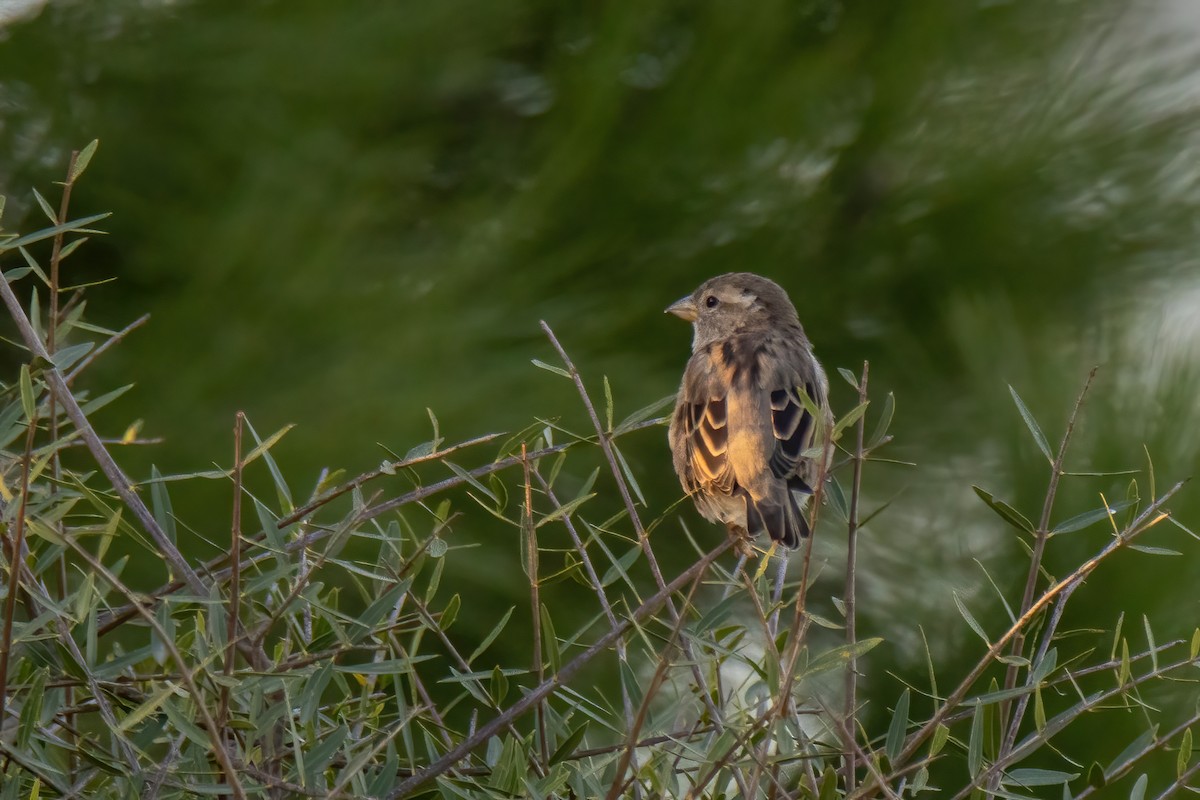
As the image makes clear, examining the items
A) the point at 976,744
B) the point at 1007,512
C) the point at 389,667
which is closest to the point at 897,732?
the point at 976,744

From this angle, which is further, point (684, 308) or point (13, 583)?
point (684, 308)

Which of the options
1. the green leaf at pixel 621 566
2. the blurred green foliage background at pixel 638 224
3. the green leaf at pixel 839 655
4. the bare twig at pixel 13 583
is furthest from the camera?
the blurred green foliage background at pixel 638 224

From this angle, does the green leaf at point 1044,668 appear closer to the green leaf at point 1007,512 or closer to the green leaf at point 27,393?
the green leaf at point 1007,512

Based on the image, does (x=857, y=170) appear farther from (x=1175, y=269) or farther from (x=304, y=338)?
(x=304, y=338)

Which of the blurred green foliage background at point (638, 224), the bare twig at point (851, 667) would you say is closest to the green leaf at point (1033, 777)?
the bare twig at point (851, 667)

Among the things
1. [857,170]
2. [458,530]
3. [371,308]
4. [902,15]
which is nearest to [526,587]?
[458,530]

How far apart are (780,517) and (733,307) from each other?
38 cm

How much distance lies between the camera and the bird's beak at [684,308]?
1.83 metres

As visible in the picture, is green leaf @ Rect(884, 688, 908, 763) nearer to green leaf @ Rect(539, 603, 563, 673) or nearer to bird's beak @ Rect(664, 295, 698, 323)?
green leaf @ Rect(539, 603, 563, 673)

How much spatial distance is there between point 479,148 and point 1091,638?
0.99 meters

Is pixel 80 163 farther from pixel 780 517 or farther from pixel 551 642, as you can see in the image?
pixel 780 517

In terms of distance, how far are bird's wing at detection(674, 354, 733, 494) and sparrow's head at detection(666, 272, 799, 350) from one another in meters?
0.05

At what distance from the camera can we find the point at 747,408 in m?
2.12

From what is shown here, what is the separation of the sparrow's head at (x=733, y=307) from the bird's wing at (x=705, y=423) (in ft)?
0.17
